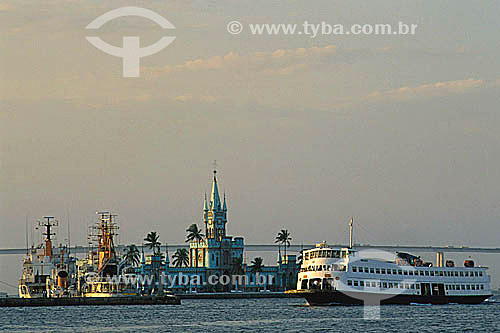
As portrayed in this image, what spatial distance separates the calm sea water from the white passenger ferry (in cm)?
173

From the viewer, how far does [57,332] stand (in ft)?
329

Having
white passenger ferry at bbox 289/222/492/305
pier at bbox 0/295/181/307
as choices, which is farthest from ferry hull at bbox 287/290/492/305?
pier at bbox 0/295/181/307

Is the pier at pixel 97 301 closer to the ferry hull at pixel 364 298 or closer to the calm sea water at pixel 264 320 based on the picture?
the calm sea water at pixel 264 320

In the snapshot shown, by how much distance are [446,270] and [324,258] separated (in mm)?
21678

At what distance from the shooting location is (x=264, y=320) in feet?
376

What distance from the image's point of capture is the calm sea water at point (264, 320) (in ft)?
332

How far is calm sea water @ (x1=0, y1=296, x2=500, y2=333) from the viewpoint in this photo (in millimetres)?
101312


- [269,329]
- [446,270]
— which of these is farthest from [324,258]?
[269,329]

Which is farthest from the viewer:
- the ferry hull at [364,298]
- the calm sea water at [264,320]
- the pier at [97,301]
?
the pier at [97,301]

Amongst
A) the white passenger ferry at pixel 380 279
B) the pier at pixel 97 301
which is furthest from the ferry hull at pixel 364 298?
the pier at pixel 97 301

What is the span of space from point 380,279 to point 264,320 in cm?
2473

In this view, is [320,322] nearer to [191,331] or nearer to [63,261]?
[191,331]

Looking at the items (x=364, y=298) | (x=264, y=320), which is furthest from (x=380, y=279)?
(x=264, y=320)

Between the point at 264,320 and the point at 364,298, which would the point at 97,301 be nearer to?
the point at 364,298
